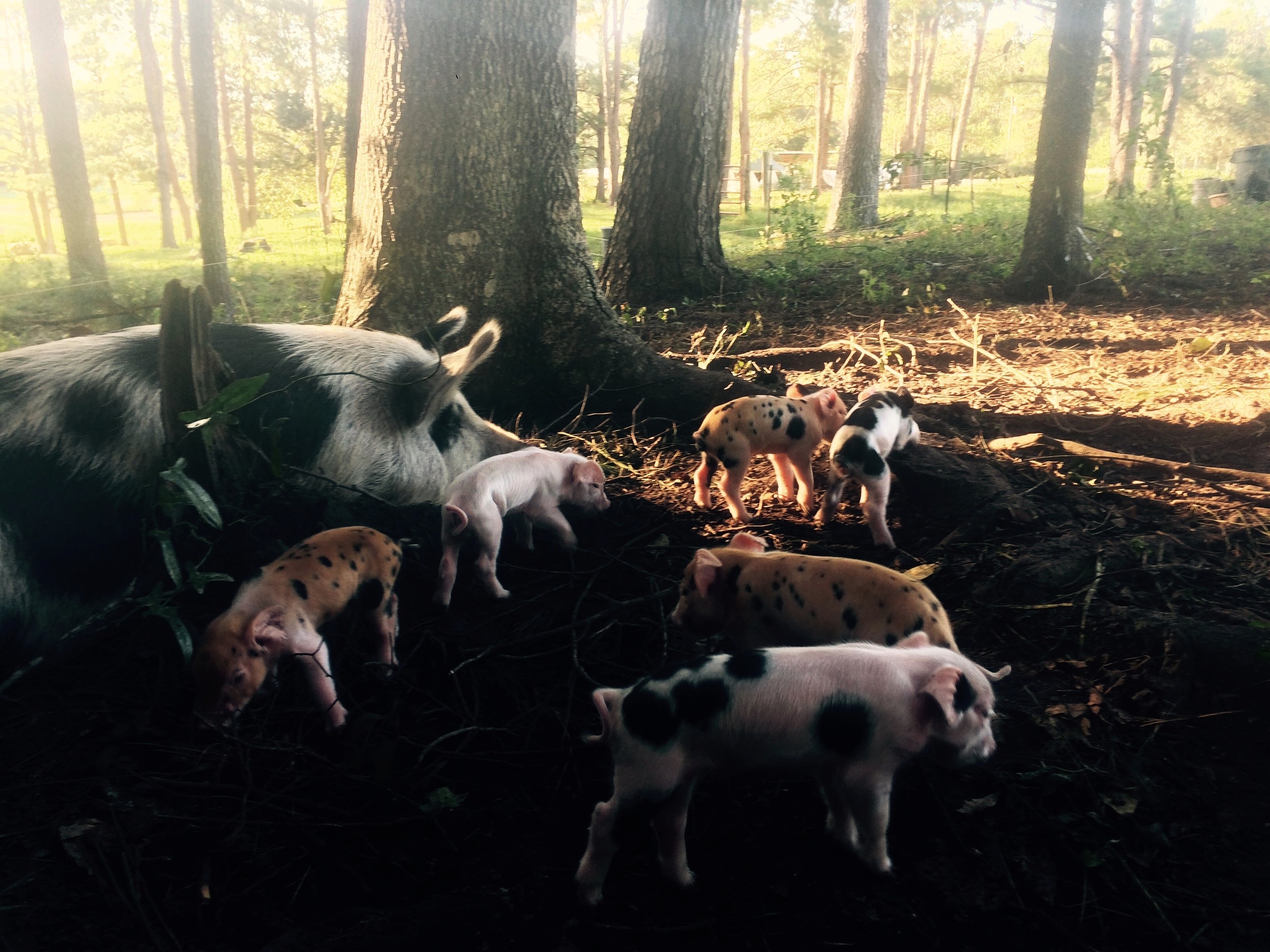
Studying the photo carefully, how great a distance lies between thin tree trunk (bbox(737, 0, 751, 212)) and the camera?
25031mm

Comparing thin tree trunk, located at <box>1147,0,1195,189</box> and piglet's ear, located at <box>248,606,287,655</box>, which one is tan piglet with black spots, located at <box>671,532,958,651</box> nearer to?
piglet's ear, located at <box>248,606,287,655</box>

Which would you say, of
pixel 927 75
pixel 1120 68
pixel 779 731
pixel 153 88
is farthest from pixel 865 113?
pixel 927 75

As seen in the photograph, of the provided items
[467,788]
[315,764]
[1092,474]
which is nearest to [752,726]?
[467,788]

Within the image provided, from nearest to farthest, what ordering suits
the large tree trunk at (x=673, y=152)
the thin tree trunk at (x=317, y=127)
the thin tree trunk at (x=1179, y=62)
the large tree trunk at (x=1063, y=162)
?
the large tree trunk at (x=1063, y=162) → the large tree trunk at (x=673, y=152) → the thin tree trunk at (x=317, y=127) → the thin tree trunk at (x=1179, y=62)

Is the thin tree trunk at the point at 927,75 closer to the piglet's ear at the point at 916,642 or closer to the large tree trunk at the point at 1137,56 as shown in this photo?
the large tree trunk at the point at 1137,56

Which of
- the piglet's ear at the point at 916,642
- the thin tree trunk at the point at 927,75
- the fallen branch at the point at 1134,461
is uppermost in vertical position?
the thin tree trunk at the point at 927,75

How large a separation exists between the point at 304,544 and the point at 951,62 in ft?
185

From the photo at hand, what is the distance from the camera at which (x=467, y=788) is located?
2369mm

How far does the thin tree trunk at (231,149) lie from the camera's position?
2481 cm

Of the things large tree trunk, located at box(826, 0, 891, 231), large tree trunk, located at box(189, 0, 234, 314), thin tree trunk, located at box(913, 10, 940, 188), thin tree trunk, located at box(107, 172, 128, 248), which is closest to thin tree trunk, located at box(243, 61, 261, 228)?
thin tree trunk, located at box(107, 172, 128, 248)

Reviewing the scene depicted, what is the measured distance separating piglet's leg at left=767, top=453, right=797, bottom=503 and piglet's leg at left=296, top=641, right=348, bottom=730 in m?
2.27

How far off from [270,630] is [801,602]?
4.99ft

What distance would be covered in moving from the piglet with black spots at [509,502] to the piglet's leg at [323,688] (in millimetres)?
662

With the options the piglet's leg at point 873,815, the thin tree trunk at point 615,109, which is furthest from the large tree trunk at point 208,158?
the thin tree trunk at point 615,109
